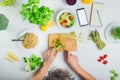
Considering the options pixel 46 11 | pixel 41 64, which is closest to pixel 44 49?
pixel 41 64

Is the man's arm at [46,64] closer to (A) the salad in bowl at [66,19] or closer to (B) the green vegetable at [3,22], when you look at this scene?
(A) the salad in bowl at [66,19]

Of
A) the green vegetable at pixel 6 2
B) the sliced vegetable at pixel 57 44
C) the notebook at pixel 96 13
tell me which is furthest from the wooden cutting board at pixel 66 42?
the green vegetable at pixel 6 2

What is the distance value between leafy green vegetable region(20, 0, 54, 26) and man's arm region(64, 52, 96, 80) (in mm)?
220

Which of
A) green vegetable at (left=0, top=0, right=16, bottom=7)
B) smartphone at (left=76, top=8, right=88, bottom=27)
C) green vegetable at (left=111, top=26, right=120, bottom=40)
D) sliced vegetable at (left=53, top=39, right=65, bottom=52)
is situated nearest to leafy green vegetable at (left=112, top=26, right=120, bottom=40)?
green vegetable at (left=111, top=26, right=120, bottom=40)

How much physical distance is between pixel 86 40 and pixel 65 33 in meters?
0.11

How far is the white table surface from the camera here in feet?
5.22

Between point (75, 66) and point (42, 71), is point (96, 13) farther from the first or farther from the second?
point (42, 71)

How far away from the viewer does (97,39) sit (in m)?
1.61

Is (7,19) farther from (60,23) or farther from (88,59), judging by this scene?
(88,59)

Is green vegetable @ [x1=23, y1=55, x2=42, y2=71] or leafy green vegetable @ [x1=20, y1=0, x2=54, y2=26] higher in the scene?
leafy green vegetable @ [x1=20, y1=0, x2=54, y2=26]

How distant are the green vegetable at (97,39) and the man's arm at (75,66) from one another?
12cm

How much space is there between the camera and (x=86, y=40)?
5.33 ft

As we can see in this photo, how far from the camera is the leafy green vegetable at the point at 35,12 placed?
150 cm

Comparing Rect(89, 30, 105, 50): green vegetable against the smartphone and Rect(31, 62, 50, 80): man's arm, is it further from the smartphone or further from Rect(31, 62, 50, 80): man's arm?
Rect(31, 62, 50, 80): man's arm
